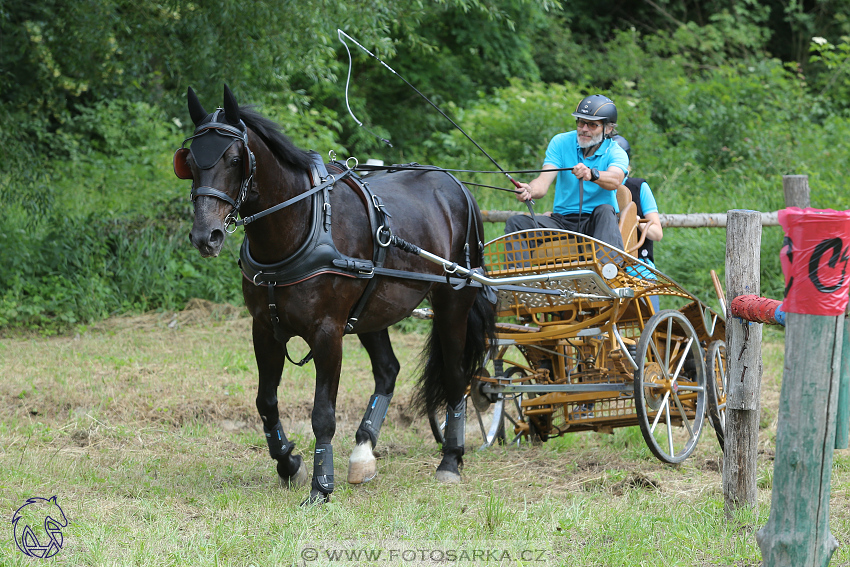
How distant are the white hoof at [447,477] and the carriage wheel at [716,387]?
5.72 ft

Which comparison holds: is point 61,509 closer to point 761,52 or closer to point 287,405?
point 287,405

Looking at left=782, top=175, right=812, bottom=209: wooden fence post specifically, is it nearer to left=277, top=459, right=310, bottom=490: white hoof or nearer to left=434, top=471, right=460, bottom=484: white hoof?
left=434, top=471, right=460, bottom=484: white hoof

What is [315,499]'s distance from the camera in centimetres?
418

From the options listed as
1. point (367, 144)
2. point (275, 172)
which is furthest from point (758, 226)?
point (367, 144)

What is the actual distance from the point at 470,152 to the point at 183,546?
33.1 ft

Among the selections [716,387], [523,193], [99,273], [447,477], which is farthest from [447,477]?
[99,273]

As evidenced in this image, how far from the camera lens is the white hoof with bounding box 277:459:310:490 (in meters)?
4.64

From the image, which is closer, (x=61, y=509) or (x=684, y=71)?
(x=61, y=509)

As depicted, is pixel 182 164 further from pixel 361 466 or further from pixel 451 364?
pixel 451 364

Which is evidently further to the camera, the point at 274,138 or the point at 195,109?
the point at 274,138

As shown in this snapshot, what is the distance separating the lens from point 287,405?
6500mm

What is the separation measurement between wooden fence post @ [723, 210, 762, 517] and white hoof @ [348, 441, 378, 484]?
177 centimetres

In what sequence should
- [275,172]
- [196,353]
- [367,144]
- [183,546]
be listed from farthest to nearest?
[367,144], [196,353], [275,172], [183,546]

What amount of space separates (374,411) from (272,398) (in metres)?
0.69
